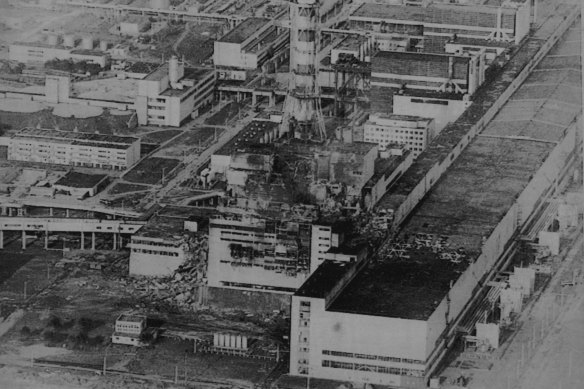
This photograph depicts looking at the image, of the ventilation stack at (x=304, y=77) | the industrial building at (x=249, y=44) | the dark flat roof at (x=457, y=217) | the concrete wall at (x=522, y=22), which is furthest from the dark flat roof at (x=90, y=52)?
the dark flat roof at (x=457, y=217)

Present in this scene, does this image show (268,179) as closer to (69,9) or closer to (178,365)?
(178,365)

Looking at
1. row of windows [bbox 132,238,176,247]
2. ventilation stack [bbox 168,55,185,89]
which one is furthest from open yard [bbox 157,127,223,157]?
row of windows [bbox 132,238,176,247]

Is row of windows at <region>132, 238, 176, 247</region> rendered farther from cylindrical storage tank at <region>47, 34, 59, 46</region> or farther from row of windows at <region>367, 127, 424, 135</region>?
cylindrical storage tank at <region>47, 34, 59, 46</region>

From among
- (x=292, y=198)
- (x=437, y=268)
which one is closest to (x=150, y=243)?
(x=292, y=198)

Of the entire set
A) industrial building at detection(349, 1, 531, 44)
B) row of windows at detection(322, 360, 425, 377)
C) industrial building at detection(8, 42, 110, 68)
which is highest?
industrial building at detection(349, 1, 531, 44)

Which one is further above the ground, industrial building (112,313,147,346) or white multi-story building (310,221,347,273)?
white multi-story building (310,221,347,273)

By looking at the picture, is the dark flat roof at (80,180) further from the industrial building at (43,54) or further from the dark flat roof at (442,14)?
the dark flat roof at (442,14)

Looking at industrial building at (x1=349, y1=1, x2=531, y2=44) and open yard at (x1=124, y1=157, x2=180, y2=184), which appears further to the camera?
industrial building at (x1=349, y1=1, x2=531, y2=44)
